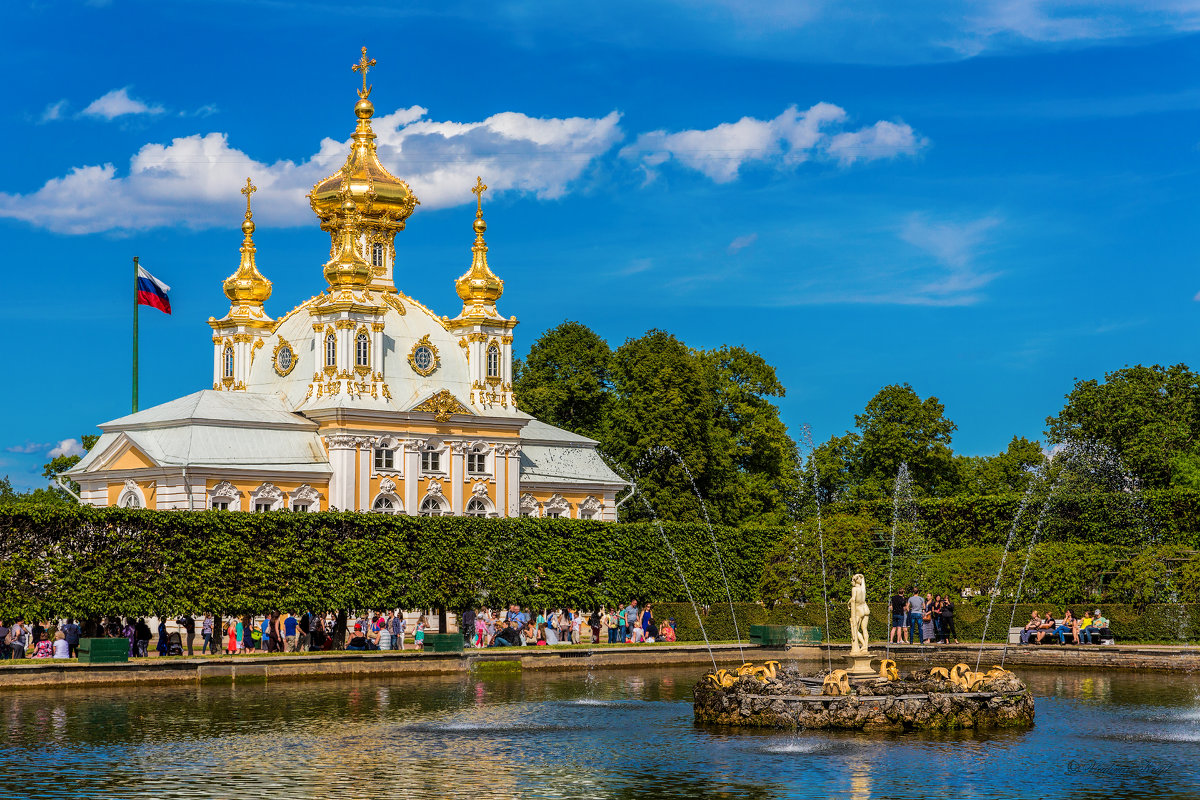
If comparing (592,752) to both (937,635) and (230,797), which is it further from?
(937,635)

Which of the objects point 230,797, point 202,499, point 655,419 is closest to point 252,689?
point 230,797

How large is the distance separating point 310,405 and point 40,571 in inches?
925

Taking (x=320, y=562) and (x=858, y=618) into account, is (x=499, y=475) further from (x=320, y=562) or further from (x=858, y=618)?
(x=858, y=618)

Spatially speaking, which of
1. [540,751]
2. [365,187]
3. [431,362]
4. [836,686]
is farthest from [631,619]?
[365,187]

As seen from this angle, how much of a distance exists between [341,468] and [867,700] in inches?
1558

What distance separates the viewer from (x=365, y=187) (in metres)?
69.8

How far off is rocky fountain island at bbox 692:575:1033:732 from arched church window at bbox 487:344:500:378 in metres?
42.3

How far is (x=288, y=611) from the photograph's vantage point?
141 ft

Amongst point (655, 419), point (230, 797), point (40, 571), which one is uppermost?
point (655, 419)

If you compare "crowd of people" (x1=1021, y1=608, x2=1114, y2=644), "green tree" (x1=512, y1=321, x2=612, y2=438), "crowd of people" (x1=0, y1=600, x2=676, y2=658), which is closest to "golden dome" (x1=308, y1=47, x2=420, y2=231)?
"green tree" (x1=512, y1=321, x2=612, y2=438)

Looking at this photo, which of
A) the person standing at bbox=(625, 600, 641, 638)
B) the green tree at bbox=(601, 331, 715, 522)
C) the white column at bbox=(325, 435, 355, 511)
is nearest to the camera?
the person standing at bbox=(625, 600, 641, 638)

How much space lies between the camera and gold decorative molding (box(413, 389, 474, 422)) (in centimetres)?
6228

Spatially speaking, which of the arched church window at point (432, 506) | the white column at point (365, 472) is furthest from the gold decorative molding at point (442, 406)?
the arched church window at point (432, 506)

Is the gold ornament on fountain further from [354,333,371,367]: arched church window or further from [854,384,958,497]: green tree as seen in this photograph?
[854,384,958,497]: green tree
